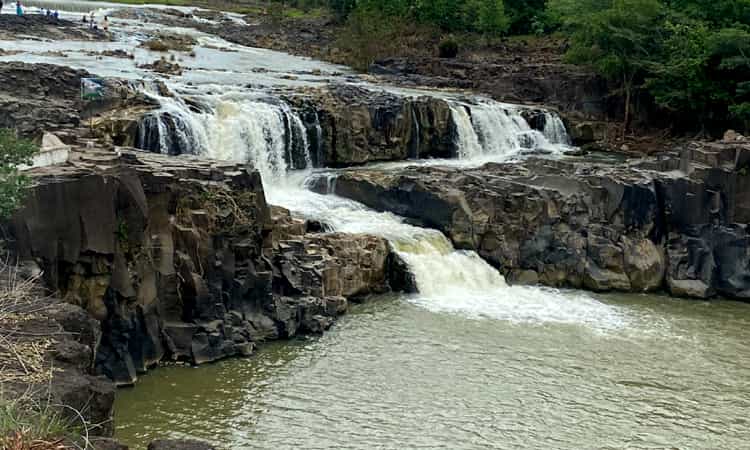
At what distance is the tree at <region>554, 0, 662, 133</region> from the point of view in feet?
137

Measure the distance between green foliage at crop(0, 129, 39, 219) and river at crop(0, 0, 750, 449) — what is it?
171 inches

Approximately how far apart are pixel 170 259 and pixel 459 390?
263 inches

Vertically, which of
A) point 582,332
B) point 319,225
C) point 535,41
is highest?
point 535,41

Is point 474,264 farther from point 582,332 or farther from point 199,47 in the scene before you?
point 199,47

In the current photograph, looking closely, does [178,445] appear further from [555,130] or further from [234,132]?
[555,130]

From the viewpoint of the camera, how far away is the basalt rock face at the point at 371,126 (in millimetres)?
33344

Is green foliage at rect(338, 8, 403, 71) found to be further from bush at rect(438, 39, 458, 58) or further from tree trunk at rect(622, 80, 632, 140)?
tree trunk at rect(622, 80, 632, 140)

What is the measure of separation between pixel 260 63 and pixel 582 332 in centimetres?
3304

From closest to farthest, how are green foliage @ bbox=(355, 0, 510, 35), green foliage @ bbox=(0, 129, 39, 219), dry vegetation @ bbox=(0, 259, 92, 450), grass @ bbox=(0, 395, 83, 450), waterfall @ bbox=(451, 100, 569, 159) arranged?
grass @ bbox=(0, 395, 83, 450) < dry vegetation @ bbox=(0, 259, 92, 450) < green foliage @ bbox=(0, 129, 39, 219) < waterfall @ bbox=(451, 100, 569, 159) < green foliage @ bbox=(355, 0, 510, 35)

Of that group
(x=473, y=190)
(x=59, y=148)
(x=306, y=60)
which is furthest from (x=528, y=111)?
(x=59, y=148)

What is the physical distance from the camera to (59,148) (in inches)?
760

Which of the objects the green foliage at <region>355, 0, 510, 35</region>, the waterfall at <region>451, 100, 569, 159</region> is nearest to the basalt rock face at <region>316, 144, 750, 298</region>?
the waterfall at <region>451, 100, 569, 159</region>

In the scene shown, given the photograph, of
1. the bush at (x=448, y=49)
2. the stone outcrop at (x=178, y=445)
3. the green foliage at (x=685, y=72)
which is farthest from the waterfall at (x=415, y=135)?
the stone outcrop at (x=178, y=445)

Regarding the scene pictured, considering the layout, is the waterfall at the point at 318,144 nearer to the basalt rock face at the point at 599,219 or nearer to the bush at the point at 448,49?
the basalt rock face at the point at 599,219
